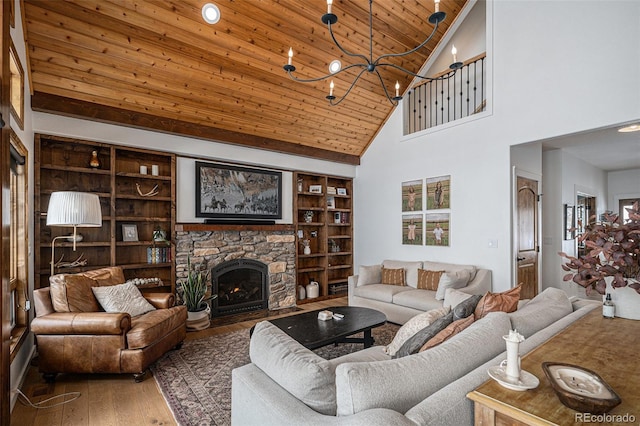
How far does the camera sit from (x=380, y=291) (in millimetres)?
4680

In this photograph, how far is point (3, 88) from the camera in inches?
69.9

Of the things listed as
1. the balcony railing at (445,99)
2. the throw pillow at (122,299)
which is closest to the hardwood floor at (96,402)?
the throw pillow at (122,299)

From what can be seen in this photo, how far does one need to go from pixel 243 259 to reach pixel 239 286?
1.46 feet

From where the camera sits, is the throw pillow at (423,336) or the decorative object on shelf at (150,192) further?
the decorative object on shelf at (150,192)

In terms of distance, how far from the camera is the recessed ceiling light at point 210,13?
3.42m

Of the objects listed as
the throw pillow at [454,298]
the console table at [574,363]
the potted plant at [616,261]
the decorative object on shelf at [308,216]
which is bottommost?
the throw pillow at [454,298]

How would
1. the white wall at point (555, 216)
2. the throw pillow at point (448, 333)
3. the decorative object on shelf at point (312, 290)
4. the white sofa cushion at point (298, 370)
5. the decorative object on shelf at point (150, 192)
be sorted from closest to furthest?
the white sofa cushion at point (298, 370) → the throw pillow at point (448, 333) → the decorative object on shelf at point (150, 192) → the white wall at point (555, 216) → the decorative object on shelf at point (312, 290)

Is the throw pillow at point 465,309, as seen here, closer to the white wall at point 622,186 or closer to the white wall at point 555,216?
the white wall at point 555,216

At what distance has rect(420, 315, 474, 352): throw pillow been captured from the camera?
1.80 m

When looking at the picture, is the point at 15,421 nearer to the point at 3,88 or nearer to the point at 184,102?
the point at 3,88

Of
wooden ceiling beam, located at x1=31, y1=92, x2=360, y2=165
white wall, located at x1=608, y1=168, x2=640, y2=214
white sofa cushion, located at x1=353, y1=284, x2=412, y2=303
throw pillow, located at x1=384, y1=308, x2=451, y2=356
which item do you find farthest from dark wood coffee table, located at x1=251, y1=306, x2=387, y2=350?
white wall, located at x1=608, y1=168, x2=640, y2=214

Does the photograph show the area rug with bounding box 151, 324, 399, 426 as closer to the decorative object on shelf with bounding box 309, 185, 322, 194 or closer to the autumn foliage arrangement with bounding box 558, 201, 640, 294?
the autumn foliage arrangement with bounding box 558, 201, 640, 294

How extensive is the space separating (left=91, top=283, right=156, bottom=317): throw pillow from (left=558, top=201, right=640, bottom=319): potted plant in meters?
3.73

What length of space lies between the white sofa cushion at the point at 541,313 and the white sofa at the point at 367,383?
0.13 m
